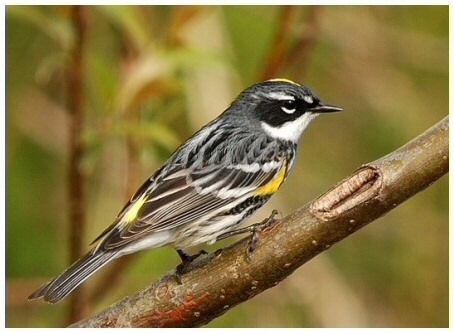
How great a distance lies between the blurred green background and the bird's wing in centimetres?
28

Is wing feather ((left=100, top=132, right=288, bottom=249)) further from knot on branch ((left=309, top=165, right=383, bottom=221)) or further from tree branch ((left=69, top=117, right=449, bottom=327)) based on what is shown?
knot on branch ((left=309, top=165, right=383, bottom=221))

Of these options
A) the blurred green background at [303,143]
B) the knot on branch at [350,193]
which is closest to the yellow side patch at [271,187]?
the blurred green background at [303,143]

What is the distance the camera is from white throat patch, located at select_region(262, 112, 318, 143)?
3.79 meters

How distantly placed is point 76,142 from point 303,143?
2.20 metres

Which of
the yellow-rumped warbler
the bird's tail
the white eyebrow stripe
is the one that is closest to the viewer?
the bird's tail

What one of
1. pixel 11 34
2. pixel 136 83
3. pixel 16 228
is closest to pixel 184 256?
pixel 136 83

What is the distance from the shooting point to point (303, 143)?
17.7ft

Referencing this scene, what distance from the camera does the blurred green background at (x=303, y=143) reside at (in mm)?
4359

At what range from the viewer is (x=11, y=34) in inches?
187

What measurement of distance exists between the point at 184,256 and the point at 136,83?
0.75 metres

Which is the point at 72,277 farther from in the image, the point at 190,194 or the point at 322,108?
the point at 322,108

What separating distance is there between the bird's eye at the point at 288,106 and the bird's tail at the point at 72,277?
1.01 meters

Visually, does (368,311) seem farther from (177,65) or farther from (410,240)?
(177,65)

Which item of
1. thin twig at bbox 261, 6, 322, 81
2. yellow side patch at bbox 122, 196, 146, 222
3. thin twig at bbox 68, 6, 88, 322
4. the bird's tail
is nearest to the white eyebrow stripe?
thin twig at bbox 261, 6, 322, 81
